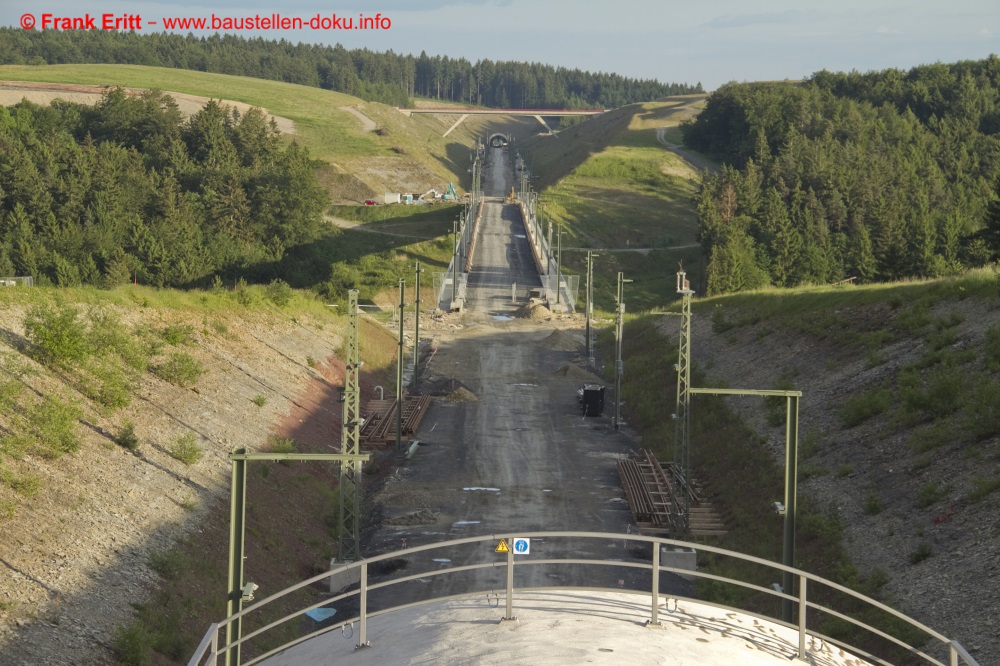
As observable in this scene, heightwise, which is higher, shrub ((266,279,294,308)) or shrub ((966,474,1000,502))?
shrub ((266,279,294,308))

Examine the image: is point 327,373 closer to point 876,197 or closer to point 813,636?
point 813,636

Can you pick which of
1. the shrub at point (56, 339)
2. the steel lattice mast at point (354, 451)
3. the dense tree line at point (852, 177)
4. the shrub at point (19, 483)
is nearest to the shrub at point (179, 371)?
the shrub at point (56, 339)

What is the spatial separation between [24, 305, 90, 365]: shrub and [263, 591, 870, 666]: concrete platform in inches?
829

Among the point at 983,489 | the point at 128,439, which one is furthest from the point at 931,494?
the point at 128,439

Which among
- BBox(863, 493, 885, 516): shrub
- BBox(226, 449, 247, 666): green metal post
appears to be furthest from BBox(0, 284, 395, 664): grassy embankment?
BBox(863, 493, 885, 516): shrub

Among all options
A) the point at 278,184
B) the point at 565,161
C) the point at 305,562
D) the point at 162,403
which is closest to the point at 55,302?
the point at 162,403

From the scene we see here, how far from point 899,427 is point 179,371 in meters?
25.0

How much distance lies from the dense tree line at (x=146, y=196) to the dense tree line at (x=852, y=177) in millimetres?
43459

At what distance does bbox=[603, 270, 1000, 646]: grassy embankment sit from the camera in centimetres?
2831

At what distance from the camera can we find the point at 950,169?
137m

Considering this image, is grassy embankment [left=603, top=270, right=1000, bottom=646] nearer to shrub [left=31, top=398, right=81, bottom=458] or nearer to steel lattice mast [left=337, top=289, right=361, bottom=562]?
steel lattice mast [left=337, top=289, right=361, bottom=562]

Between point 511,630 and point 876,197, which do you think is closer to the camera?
point 511,630

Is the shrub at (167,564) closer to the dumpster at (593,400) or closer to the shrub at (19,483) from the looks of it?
the shrub at (19,483)

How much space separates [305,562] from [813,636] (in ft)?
59.0
